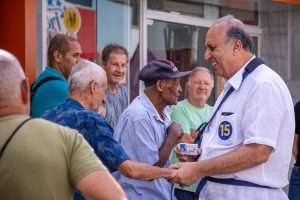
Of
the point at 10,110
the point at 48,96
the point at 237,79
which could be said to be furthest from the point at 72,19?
the point at 10,110

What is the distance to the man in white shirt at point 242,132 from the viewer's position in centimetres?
440

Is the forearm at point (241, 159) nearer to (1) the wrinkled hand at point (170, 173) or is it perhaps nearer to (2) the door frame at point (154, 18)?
(1) the wrinkled hand at point (170, 173)

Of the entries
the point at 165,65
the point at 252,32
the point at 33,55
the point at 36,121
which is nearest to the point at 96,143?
the point at 36,121

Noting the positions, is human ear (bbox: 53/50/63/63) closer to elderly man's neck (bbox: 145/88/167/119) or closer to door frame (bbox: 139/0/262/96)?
elderly man's neck (bbox: 145/88/167/119)

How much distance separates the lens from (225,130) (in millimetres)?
4523

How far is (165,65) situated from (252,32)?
5.16 metres

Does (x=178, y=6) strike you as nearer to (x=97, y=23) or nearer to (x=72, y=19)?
(x=97, y=23)

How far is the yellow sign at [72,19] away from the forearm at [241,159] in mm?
3742

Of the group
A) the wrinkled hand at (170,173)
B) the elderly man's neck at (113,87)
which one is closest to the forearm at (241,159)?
the wrinkled hand at (170,173)

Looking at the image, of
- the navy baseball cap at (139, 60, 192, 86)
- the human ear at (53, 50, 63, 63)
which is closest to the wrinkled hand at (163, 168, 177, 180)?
the navy baseball cap at (139, 60, 192, 86)

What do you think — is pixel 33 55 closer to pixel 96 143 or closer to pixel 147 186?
pixel 147 186

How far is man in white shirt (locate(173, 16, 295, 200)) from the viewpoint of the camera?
4402mm

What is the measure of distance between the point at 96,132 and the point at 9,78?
119cm

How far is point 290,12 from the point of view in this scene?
35.5 feet
